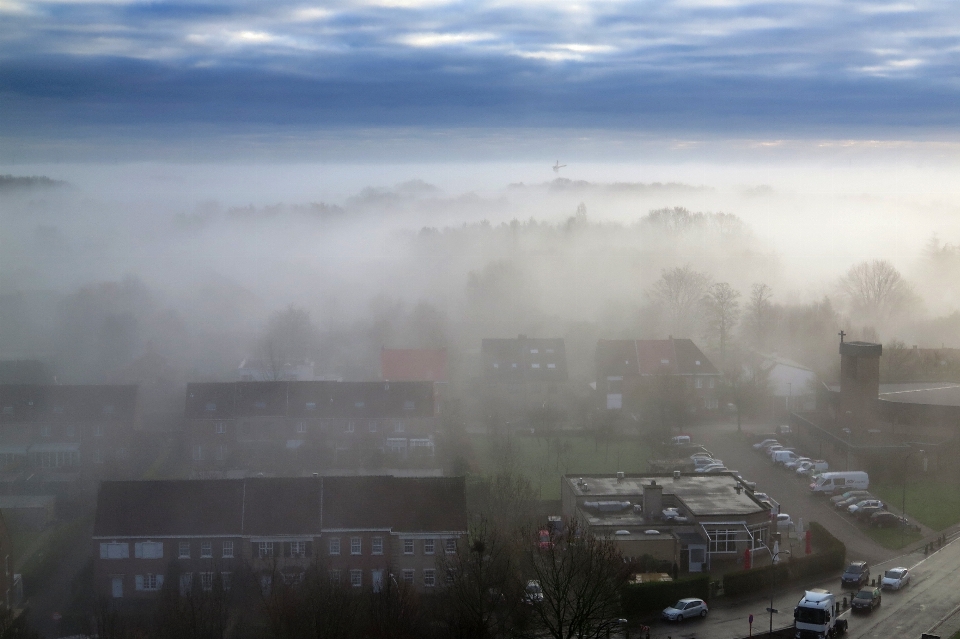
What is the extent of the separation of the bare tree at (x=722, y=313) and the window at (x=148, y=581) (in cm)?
1883

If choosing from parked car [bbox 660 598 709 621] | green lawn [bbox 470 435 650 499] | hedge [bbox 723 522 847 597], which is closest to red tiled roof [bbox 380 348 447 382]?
Result: green lawn [bbox 470 435 650 499]

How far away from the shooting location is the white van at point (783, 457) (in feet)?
57.4

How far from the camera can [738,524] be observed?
41.7ft

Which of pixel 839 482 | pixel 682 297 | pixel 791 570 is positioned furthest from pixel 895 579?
pixel 682 297

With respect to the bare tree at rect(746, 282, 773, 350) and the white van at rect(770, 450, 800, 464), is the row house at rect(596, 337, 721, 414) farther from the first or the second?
the bare tree at rect(746, 282, 773, 350)

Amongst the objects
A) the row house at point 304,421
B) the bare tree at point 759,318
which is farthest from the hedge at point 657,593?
the bare tree at point 759,318

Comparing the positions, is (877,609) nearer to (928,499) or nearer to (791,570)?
(791,570)

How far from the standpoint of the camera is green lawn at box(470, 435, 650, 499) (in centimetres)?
1638

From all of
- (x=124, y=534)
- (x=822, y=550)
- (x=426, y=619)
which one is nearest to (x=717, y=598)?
(x=822, y=550)

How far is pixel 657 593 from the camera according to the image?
11.0 meters

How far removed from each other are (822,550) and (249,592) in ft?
25.3

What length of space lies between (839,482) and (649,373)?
6.94 meters

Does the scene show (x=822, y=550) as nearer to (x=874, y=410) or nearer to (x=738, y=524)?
(x=738, y=524)

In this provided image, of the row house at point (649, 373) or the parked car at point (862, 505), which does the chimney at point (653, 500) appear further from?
the row house at point (649, 373)
